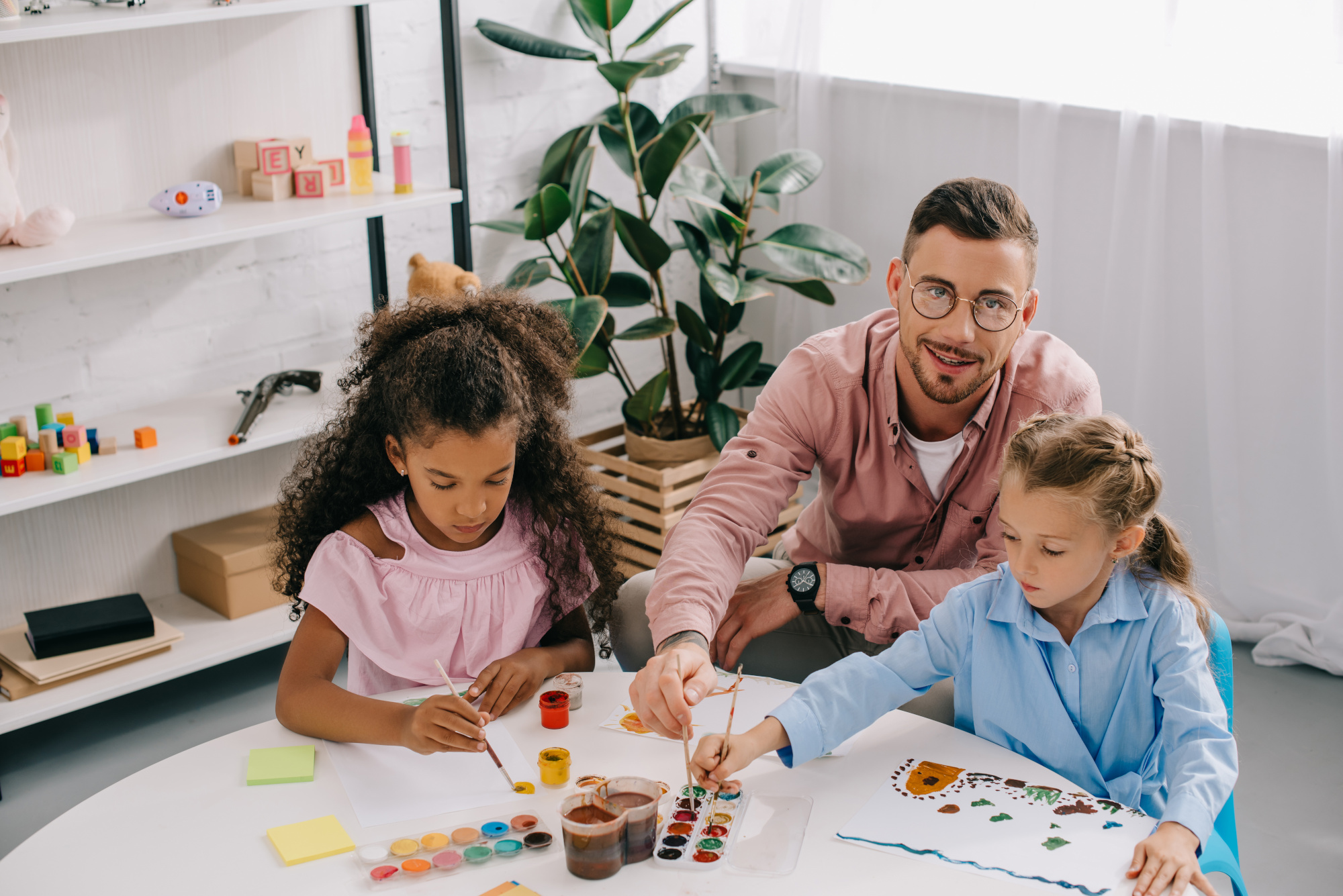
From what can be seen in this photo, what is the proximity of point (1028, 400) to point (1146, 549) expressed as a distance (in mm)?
472

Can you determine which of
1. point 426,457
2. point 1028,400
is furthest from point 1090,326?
point 426,457

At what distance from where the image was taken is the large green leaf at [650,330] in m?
2.88

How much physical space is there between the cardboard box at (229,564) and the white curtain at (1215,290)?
189cm

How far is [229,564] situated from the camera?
8.54 feet

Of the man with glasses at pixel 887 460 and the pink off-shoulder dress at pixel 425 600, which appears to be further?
the man with glasses at pixel 887 460

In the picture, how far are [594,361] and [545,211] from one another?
0.39 m

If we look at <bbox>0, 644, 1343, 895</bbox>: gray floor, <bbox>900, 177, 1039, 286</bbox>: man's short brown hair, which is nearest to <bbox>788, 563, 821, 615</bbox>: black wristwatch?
<bbox>900, 177, 1039, 286</bbox>: man's short brown hair

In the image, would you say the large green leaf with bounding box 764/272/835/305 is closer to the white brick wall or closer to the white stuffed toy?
the white brick wall

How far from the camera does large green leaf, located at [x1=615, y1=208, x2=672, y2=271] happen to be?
112 inches

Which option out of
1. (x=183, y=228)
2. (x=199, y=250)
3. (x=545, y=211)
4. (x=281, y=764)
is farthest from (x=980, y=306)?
(x=199, y=250)

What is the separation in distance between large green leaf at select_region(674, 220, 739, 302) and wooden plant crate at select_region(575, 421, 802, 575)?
1.40 ft

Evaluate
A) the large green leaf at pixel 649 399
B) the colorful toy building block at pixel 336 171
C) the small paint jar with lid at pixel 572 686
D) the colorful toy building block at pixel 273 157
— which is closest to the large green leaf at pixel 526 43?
the colorful toy building block at pixel 336 171

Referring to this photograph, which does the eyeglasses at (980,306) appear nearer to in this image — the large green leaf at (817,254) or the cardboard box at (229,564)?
the large green leaf at (817,254)

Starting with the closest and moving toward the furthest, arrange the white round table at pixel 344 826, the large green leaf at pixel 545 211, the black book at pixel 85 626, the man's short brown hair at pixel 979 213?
the white round table at pixel 344 826 < the man's short brown hair at pixel 979 213 < the black book at pixel 85 626 < the large green leaf at pixel 545 211
